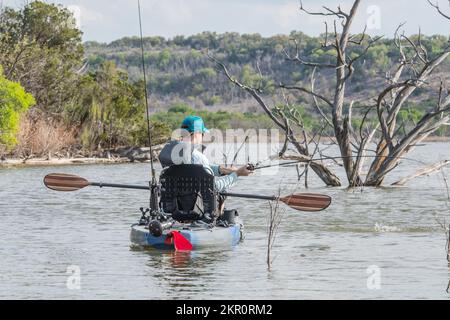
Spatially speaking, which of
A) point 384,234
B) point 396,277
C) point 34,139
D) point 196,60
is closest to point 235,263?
point 396,277

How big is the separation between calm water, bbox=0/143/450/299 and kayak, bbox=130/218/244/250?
16 centimetres

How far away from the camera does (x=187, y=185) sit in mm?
15539

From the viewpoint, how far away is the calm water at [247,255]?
1312cm

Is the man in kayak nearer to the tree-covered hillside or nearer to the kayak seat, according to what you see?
the kayak seat

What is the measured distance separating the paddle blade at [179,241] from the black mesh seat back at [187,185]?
1.37 ft

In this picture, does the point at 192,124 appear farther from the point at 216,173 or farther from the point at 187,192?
the point at 216,173

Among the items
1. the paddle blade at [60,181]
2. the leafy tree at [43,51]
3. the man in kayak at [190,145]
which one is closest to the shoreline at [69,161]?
the leafy tree at [43,51]

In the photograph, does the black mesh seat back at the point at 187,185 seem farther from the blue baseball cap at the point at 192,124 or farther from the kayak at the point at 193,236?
the blue baseball cap at the point at 192,124

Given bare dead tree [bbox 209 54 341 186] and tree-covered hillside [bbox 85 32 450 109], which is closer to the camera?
bare dead tree [bbox 209 54 341 186]

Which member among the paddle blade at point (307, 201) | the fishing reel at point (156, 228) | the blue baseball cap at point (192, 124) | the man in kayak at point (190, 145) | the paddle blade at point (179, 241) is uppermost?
the blue baseball cap at point (192, 124)

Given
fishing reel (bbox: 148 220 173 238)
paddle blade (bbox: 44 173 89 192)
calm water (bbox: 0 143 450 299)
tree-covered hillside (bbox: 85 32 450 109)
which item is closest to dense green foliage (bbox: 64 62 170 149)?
calm water (bbox: 0 143 450 299)

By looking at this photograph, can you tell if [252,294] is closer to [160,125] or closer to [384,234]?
[384,234]

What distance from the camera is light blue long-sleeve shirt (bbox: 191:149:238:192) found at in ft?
51.2

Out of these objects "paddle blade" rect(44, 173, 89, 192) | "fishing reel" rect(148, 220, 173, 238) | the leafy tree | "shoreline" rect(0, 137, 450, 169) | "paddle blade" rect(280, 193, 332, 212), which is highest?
the leafy tree
